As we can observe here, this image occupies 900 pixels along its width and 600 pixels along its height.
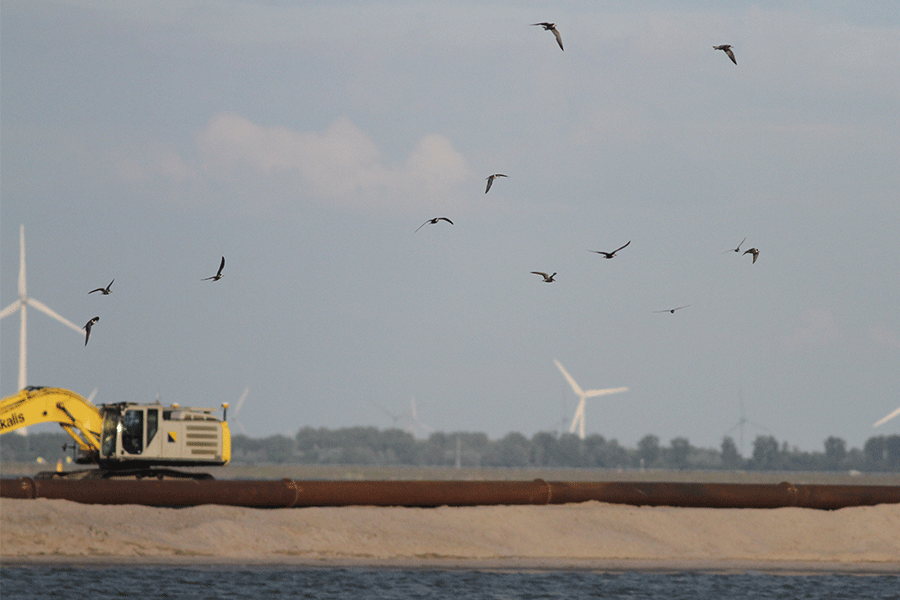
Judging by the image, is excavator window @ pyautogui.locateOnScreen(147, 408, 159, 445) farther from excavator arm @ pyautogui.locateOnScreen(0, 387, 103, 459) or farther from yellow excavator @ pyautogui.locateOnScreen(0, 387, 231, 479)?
excavator arm @ pyautogui.locateOnScreen(0, 387, 103, 459)

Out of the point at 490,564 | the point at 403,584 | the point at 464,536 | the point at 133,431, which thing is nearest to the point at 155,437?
the point at 133,431

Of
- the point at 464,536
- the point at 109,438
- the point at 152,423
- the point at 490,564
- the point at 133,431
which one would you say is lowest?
the point at 490,564

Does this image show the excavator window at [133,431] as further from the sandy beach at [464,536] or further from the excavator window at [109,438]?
the sandy beach at [464,536]

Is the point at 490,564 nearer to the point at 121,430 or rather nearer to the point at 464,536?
the point at 464,536

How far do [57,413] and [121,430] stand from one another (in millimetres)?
2645

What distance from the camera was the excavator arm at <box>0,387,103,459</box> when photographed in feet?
148

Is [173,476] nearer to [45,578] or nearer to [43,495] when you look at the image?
[43,495]

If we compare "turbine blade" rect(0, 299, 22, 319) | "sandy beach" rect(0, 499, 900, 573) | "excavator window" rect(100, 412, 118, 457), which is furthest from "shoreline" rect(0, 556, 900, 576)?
"turbine blade" rect(0, 299, 22, 319)

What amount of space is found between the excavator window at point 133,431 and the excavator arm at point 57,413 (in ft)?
4.27

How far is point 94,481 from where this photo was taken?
4266 centimetres

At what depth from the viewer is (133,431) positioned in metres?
45.9

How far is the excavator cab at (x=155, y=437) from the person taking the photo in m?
45.6

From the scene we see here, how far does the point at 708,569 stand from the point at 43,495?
2317 cm

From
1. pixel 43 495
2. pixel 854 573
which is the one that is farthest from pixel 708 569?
pixel 43 495
